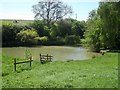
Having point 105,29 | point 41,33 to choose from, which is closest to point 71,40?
point 41,33

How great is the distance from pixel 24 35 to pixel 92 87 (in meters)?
62.1

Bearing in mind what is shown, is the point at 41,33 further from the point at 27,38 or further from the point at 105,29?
the point at 105,29

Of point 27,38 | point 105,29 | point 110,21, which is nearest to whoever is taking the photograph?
point 110,21

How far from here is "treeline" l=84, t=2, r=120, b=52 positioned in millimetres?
48156

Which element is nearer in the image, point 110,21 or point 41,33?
point 110,21

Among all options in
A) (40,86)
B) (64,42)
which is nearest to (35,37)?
(64,42)

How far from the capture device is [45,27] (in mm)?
87000

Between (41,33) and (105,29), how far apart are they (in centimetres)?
3863

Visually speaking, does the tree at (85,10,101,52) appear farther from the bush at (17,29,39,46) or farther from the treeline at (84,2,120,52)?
the bush at (17,29,39,46)

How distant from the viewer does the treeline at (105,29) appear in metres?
48.2

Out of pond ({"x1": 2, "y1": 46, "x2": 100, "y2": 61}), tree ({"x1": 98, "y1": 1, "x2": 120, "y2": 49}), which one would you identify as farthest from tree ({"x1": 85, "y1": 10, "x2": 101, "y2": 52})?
tree ({"x1": 98, "y1": 1, "x2": 120, "y2": 49})

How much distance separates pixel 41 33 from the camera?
85.8 m

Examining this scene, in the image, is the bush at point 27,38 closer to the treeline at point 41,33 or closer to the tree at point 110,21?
the treeline at point 41,33

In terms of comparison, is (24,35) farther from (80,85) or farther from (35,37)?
(80,85)
